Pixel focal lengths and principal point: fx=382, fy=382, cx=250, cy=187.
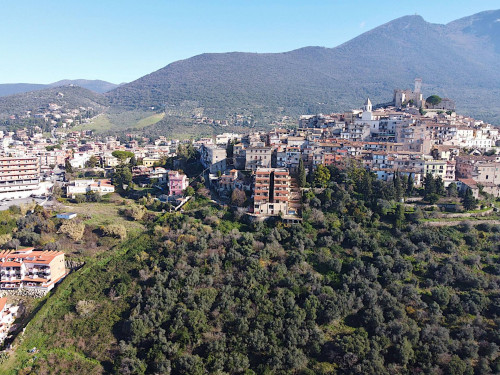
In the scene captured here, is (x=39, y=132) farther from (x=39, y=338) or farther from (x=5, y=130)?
(x=39, y=338)

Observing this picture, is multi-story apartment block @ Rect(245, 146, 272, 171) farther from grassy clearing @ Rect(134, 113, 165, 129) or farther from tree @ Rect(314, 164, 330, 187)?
grassy clearing @ Rect(134, 113, 165, 129)

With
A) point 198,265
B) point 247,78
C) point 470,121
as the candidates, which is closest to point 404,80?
point 247,78

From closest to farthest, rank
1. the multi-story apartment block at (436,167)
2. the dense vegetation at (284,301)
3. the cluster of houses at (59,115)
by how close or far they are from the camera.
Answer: the dense vegetation at (284,301), the multi-story apartment block at (436,167), the cluster of houses at (59,115)

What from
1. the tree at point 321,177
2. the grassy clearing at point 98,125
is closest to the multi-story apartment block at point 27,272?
the tree at point 321,177

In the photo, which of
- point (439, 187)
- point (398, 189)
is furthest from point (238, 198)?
point (439, 187)

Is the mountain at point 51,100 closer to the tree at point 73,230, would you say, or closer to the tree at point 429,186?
the tree at point 73,230

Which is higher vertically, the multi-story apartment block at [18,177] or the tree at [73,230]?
the multi-story apartment block at [18,177]
